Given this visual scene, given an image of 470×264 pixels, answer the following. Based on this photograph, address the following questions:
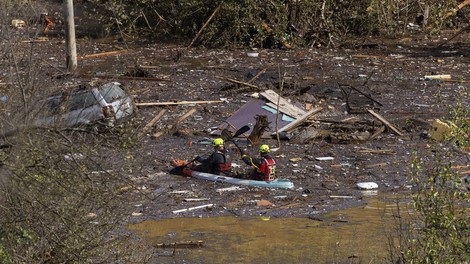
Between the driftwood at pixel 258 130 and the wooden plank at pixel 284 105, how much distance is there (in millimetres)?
1061

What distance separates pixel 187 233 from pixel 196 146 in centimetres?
443

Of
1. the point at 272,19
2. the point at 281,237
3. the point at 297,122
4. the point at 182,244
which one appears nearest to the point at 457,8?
the point at 272,19

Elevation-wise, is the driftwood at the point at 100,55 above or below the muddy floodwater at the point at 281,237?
below

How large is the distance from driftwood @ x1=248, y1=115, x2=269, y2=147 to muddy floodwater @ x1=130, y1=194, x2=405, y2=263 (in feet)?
11.7

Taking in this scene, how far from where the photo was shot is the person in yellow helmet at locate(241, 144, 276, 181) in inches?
611

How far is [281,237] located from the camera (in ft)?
45.3

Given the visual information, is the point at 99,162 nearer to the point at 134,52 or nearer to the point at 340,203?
the point at 340,203

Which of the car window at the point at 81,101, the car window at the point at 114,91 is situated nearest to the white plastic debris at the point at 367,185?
the car window at the point at 114,91

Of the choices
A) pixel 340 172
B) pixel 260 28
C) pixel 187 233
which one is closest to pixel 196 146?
pixel 340 172

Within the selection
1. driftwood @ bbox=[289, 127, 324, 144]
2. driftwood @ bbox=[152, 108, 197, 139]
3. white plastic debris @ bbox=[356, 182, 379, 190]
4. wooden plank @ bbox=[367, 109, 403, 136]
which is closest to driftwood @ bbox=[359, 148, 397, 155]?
wooden plank @ bbox=[367, 109, 403, 136]

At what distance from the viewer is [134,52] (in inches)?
1022

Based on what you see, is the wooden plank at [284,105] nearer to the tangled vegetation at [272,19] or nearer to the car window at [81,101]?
the tangled vegetation at [272,19]

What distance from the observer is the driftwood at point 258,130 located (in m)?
18.1

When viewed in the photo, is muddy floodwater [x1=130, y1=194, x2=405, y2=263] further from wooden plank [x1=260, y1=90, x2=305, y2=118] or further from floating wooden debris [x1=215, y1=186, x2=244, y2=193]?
wooden plank [x1=260, y1=90, x2=305, y2=118]
